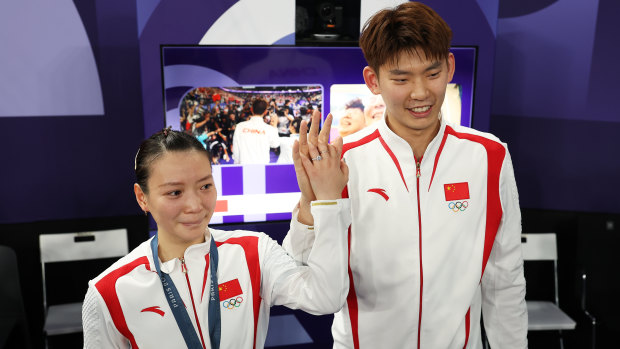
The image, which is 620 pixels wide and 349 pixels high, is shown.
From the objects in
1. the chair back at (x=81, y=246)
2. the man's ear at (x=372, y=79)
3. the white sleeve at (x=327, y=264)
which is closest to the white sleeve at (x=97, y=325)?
the white sleeve at (x=327, y=264)

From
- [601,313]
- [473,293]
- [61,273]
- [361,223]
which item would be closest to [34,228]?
Result: [61,273]

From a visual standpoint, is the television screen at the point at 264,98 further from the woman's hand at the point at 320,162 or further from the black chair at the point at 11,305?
the woman's hand at the point at 320,162

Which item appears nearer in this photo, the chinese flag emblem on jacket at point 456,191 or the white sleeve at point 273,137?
the chinese flag emblem on jacket at point 456,191

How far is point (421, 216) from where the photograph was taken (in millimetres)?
1698

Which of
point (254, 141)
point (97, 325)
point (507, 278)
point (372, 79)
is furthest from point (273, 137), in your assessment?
point (97, 325)

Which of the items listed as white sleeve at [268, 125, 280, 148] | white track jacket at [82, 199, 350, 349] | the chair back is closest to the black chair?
the chair back

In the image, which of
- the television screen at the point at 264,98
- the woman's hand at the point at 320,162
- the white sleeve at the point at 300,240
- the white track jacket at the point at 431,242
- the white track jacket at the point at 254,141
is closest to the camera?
the woman's hand at the point at 320,162

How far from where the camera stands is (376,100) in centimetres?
350

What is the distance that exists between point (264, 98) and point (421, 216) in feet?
6.17

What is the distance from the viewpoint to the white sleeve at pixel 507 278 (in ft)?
5.71

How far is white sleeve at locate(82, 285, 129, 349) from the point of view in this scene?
149 centimetres

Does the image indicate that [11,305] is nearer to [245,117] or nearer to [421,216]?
[245,117]

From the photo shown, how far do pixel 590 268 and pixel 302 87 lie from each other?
2.26 metres

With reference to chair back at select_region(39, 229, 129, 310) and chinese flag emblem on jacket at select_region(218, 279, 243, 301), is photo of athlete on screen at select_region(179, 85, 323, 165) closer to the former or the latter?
chair back at select_region(39, 229, 129, 310)
